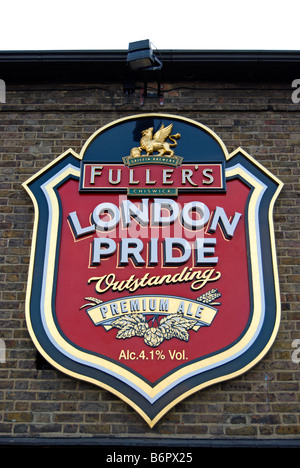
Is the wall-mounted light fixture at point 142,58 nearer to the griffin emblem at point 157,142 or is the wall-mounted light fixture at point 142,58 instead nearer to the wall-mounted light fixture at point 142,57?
the wall-mounted light fixture at point 142,57

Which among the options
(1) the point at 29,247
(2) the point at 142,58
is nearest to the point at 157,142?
(2) the point at 142,58

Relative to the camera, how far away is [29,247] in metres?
5.12

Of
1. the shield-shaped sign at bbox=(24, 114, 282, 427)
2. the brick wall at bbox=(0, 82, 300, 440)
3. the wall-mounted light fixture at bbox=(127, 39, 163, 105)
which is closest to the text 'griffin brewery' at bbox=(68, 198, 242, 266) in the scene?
the shield-shaped sign at bbox=(24, 114, 282, 427)

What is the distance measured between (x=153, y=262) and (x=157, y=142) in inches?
53.1

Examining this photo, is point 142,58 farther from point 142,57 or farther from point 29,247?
point 29,247

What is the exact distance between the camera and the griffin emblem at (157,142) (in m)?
5.58

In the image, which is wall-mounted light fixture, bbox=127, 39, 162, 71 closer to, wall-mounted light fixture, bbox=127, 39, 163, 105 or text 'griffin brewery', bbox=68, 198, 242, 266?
wall-mounted light fixture, bbox=127, 39, 163, 105

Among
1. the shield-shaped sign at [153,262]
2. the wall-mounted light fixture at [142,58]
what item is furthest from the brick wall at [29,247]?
the wall-mounted light fixture at [142,58]

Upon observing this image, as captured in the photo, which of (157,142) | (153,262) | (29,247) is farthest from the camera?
(157,142)

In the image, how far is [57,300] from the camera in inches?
189

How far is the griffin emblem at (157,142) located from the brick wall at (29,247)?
358 mm

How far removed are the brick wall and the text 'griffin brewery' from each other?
557 mm

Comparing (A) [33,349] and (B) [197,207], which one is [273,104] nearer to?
(B) [197,207]
